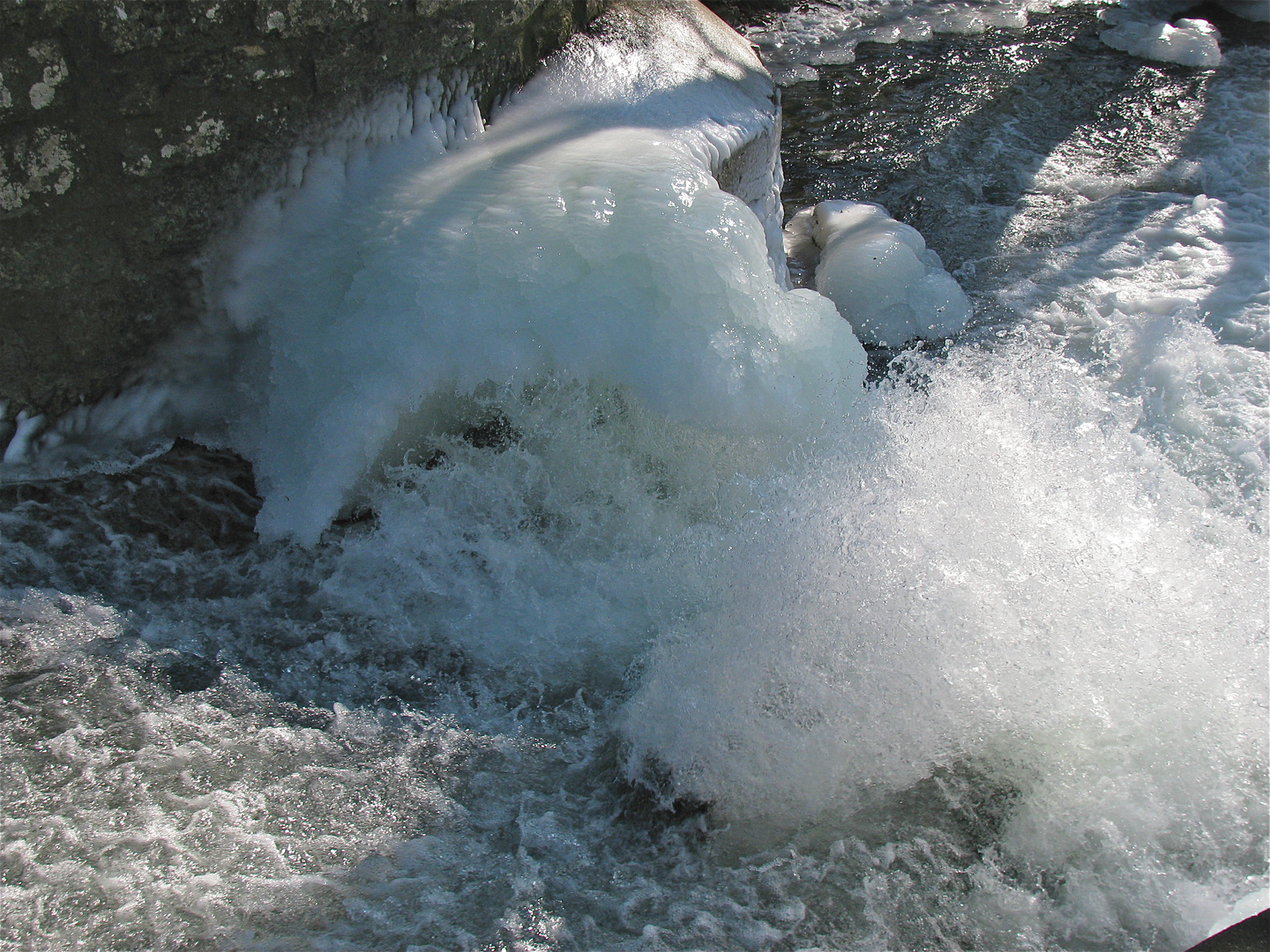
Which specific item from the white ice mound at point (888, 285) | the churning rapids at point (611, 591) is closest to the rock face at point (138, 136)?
the churning rapids at point (611, 591)

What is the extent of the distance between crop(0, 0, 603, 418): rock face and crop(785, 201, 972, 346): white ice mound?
1.85 meters

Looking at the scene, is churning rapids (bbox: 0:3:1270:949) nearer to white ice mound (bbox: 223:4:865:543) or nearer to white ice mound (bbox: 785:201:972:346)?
white ice mound (bbox: 223:4:865:543)

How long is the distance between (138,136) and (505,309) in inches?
39.0

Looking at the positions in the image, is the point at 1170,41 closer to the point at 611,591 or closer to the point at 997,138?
the point at 997,138

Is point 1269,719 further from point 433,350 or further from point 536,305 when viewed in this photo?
point 433,350

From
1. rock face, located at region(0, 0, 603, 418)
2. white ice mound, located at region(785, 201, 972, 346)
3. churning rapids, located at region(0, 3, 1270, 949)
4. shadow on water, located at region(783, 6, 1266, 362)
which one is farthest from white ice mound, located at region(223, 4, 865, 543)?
shadow on water, located at region(783, 6, 1266, 362)

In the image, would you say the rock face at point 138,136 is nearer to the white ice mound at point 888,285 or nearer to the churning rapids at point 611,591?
the churning rapids at point 611,591

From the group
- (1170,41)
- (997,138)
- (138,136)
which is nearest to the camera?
(138,136)

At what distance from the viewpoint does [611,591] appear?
95.1 inches

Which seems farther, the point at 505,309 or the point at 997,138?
the point at 997,138

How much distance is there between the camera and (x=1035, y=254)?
4.13 metres

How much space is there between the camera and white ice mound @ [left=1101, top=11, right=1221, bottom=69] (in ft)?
19.2

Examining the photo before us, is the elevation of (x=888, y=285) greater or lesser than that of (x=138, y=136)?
lesser

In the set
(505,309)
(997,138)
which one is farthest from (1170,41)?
(505,309)
